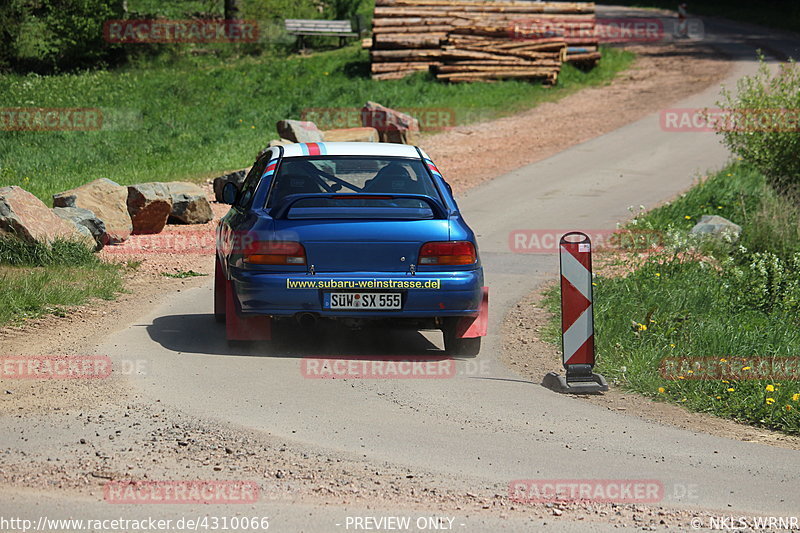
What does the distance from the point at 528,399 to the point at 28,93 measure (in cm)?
2399

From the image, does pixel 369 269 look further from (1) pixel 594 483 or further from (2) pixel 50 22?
(2) pixel 50 22

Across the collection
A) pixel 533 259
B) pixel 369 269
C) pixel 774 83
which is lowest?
pixel 533 259

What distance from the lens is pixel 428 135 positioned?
24016 mm

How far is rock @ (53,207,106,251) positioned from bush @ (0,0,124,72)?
67.3 ft

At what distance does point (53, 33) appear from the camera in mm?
32375

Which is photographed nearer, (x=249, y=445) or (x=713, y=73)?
(x=249, y=445)

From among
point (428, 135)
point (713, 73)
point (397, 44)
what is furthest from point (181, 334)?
point (713, 73)

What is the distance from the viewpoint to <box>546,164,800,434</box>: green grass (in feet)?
26.0

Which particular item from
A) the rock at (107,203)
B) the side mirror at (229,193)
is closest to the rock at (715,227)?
the side mirror at (229,193)

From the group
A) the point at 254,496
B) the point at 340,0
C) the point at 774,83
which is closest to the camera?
the point at 254,496

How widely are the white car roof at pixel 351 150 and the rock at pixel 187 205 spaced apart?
22.3 ft

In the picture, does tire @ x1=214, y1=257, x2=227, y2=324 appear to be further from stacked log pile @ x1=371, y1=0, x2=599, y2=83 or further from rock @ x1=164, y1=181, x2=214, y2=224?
stacked log pile @ x1=371, y1=0, x2=599, y2=83

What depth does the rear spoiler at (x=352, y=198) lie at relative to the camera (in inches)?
328

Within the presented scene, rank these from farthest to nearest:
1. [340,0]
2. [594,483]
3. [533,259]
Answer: [340,0] < [533,259] < [594,483]
